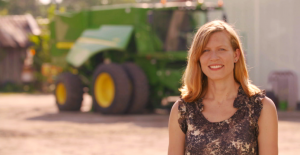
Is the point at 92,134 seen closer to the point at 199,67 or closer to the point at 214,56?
the point at 199,67

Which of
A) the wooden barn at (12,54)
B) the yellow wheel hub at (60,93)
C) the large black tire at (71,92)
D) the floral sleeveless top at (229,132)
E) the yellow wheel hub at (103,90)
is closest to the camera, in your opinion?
the floral sleeveless top at (229,132)

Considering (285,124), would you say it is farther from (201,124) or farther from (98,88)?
(201,124)

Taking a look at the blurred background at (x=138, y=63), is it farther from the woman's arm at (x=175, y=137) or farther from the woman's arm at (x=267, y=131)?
the woman's arm at (x=267, y=131)

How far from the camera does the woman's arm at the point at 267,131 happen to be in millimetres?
2967

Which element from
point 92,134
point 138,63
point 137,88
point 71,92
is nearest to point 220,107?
point 92,134

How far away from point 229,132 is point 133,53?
995 cm

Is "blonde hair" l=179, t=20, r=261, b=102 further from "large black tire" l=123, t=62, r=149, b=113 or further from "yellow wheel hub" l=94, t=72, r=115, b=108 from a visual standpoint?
"yellow wheel hub" l=94, t=72, r=115, b=108

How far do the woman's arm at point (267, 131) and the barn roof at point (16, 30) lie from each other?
23741 millimetres

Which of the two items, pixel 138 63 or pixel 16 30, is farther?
pixel 16 30

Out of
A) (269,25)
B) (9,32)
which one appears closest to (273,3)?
(269,25)

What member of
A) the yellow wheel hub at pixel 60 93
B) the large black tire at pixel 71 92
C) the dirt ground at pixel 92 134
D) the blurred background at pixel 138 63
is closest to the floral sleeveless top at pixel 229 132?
the dirt ground at pixel 92 134

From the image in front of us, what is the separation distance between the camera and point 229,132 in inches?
117

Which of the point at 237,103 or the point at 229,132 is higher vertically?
the point at 237,103

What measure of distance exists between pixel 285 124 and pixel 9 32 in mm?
18715
